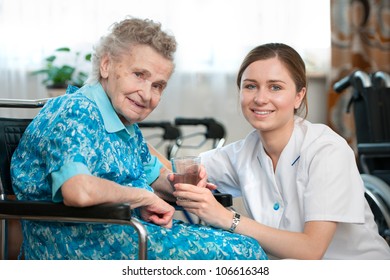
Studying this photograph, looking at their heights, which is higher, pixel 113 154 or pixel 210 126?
pixel 113 154

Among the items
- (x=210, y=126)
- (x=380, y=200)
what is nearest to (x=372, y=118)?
(x=380, y=200)

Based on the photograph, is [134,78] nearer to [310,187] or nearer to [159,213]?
[159,213]

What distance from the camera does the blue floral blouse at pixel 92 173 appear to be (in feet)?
5.02

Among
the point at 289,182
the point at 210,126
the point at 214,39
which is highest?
the point at 214,39

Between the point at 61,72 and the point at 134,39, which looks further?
the point at 61,72

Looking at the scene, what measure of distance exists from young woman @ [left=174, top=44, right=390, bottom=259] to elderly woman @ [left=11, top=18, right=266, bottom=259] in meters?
0.08

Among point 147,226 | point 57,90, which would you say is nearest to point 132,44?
point 147,226

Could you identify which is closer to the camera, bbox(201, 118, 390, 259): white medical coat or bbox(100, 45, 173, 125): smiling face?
bbox(100, 45, 173, 125): smiling face

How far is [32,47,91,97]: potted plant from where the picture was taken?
4.19 meters

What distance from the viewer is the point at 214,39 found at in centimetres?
459

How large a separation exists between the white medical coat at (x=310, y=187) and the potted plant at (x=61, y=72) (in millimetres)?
2357

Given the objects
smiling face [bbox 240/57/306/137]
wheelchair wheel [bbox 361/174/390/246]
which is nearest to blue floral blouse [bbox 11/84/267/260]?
smiling face [bbox 240/57/306/137]

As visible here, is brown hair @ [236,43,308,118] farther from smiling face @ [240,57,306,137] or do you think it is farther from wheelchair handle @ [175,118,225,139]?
wheelchair handle @ [175,118,225,139]

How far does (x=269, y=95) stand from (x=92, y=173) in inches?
22.2
